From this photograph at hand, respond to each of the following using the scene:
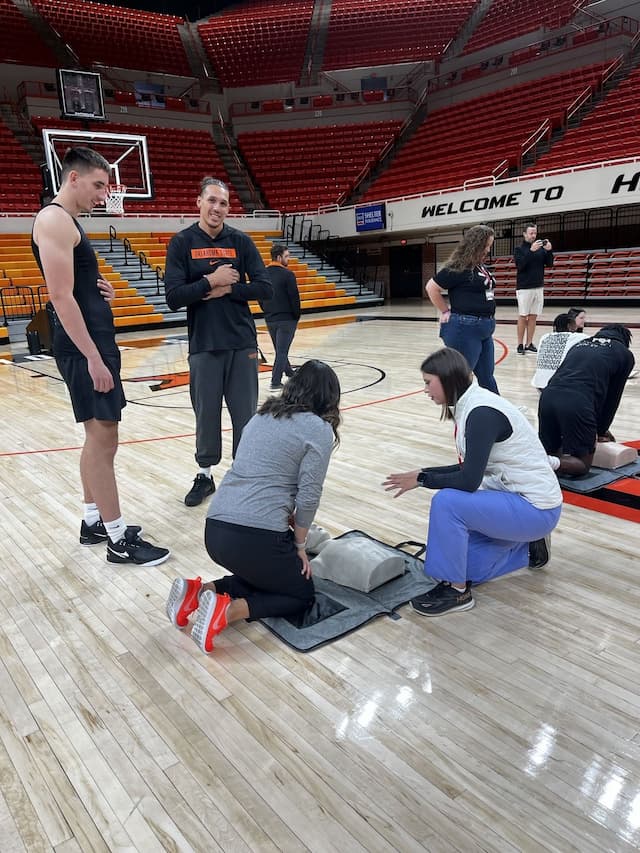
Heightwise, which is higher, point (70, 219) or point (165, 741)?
point (70, 219)

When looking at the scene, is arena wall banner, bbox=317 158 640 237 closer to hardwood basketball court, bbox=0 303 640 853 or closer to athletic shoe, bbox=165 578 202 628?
hardwood basketball court, bbox=0 303 640 853

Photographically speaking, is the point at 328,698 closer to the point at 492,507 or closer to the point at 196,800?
the point at 196,800

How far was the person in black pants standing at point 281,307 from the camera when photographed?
6090 millimetres

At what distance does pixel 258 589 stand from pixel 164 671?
16.0 inches

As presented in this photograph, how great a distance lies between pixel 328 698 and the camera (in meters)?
1.85

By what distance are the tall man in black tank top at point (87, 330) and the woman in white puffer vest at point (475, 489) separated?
122 cm

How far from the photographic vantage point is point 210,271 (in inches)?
128

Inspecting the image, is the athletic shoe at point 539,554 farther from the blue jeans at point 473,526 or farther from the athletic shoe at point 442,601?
the athletic shoe at point 442,601

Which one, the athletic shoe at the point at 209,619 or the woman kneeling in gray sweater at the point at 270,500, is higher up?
the woman kneeling in gray sweater at the point at 270,500

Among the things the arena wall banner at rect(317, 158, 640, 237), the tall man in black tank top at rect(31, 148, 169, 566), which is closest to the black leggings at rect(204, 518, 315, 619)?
the tall man in black tank top at rect(31, 148, 169, 566)

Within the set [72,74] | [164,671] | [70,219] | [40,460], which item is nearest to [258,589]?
[164,671]

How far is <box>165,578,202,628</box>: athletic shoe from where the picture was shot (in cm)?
217

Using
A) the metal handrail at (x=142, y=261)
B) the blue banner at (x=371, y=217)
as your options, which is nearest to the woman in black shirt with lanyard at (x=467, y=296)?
the metal handrail at (x=142, y=261)

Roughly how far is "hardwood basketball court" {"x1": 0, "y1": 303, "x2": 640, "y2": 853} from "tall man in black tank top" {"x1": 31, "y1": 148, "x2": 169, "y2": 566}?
0.83 ft
